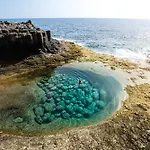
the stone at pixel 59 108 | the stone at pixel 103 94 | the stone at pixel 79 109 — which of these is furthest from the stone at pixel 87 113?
the stone at pixel 103 94

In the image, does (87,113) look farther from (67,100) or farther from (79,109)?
(67,100)

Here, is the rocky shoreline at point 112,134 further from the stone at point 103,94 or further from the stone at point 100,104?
the stone at point 103,94

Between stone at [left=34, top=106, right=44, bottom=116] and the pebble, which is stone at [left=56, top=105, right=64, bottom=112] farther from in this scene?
stone at [left=34, top=106, right=44, bottom=116]

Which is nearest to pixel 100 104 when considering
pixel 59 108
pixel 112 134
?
pixel 59 108

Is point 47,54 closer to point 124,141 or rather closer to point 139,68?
point 139,68

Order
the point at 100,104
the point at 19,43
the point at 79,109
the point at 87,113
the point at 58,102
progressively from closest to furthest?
the point at 87,113 → the point at 79,109 → the point at 100,104 → the point at 58,102 → the point at 19,43

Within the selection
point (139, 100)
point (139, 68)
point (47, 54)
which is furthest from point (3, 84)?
point (139, 68)

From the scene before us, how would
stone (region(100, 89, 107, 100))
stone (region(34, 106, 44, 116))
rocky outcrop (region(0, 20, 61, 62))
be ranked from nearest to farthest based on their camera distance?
stone (region(34, 106, 44, 116)) < stone (region(100, 89, 107, 100)) < rocky outcrop (region(0, 20, 61, 62))

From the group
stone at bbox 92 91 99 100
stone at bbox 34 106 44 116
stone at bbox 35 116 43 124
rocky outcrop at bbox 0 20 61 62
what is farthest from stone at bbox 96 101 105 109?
rocky outcrop at bbox 0 20 61 62
